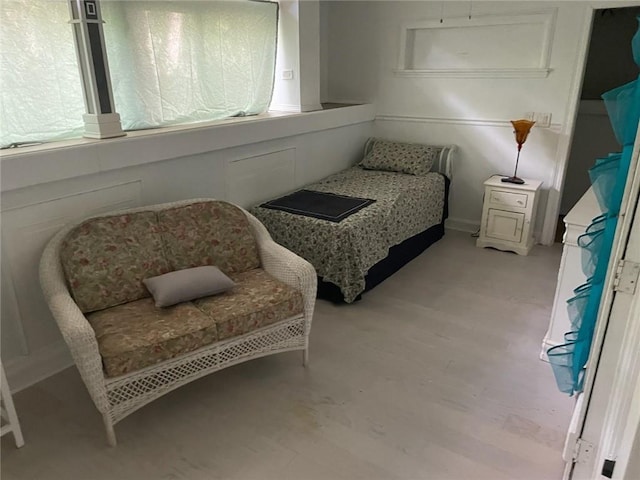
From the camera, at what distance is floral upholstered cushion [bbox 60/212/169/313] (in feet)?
7.27

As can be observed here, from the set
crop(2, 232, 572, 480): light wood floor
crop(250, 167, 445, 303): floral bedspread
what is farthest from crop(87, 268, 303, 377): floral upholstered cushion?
crop(250, 167, 445, 303): floral bedspread

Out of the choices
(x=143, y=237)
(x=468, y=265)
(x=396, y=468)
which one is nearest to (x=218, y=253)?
(x=143, y=237)

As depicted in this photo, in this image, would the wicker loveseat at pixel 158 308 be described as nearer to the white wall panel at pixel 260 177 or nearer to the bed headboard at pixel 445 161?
Result: the white wall panel at pixel 260 177

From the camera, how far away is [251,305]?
2258mm

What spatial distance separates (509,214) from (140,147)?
2906 mm

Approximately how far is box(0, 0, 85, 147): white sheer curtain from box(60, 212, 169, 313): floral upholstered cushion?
61 centimetres

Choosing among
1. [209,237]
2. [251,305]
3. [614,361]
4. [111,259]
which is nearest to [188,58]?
[209,237]

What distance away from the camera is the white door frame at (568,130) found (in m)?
3.51

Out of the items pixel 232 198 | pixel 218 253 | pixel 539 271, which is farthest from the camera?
pixel 539 271

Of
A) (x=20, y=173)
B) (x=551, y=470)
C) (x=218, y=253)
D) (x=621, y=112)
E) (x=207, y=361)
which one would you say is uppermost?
(x=621, y=112)

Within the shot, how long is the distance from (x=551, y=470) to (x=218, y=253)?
1.87 metres

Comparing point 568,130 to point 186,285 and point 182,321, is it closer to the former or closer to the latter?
point 186,285

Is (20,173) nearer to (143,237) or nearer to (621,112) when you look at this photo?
(143,237)

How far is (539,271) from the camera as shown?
143 inches
